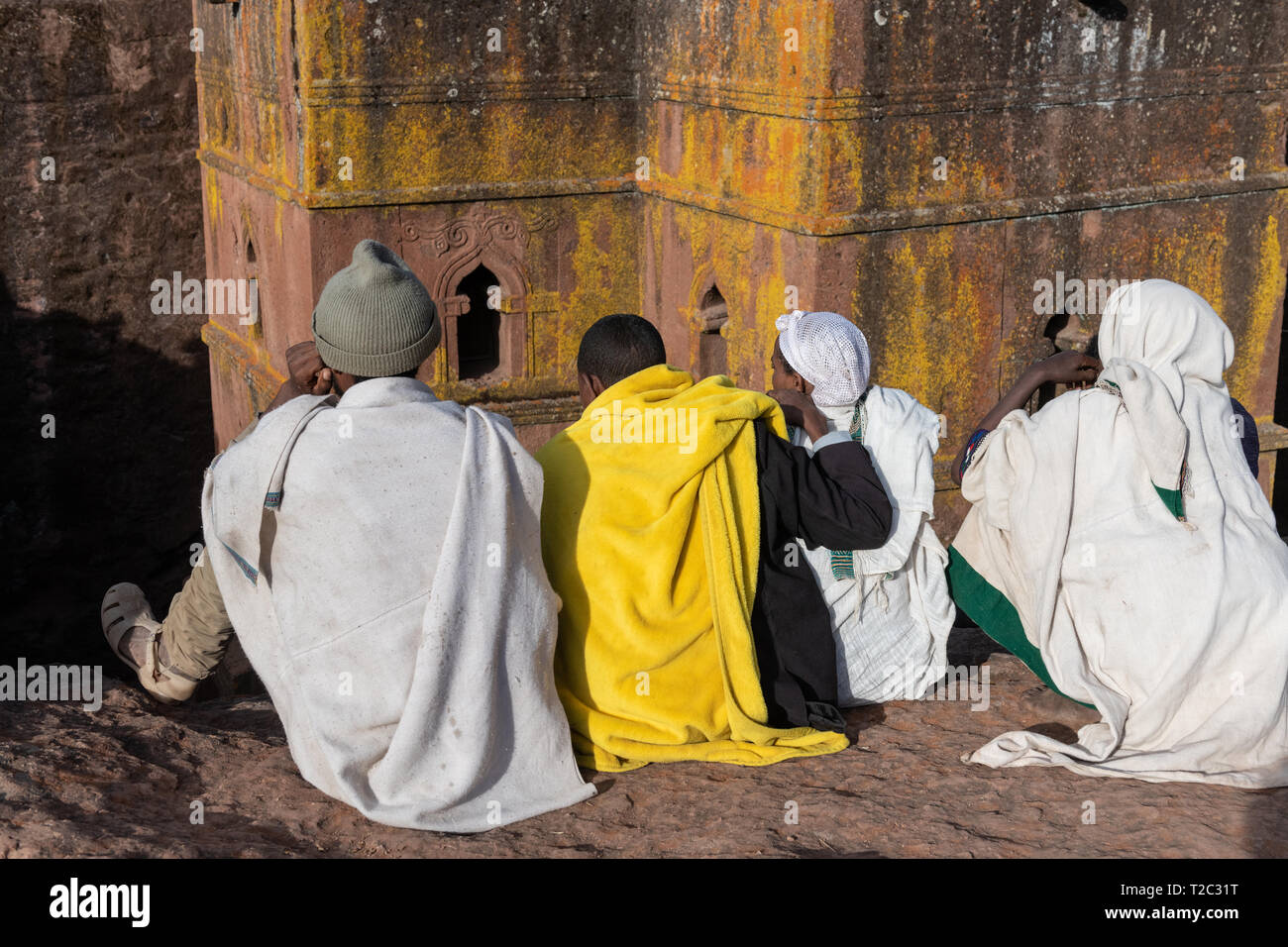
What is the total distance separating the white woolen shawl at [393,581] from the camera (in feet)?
10.0

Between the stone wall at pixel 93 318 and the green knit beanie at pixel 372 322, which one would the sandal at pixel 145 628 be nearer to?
the green knit beanie at pixel 372 322

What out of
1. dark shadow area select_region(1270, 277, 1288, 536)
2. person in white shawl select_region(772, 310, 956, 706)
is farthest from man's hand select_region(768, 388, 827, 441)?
dark shadow area select_region(1270, 277, 1288, 536)

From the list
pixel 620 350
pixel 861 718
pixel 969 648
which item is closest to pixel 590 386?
pixel 620 350

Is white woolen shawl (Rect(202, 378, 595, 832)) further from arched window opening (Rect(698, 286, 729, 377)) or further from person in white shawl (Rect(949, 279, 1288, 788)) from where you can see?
arched window opening (Rect(698, 286, 729, 377))

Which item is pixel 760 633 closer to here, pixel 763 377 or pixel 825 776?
pixel 825 776

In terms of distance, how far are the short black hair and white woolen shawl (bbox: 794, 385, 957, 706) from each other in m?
0.53

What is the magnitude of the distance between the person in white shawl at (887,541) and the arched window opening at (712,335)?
2874mm

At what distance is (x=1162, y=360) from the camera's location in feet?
12.2

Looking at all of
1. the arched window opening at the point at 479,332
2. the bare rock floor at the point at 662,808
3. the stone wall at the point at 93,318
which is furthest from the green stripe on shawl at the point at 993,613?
the stone wall at the point at 93,318

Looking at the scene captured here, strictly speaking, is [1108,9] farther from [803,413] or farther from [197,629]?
[197,629]

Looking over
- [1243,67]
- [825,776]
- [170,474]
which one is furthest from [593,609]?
[170,474]

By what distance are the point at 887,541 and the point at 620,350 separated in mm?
937

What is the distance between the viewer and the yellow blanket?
3.41 m

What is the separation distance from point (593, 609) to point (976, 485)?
49.6 inches
